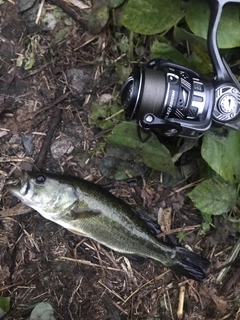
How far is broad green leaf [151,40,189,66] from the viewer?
2.63m

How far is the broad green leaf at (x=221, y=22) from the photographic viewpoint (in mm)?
2607

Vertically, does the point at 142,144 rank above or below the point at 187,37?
below

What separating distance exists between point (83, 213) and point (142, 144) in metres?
0.46

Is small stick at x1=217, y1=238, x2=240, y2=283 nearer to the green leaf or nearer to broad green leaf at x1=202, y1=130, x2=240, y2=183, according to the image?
broad green leaf at x1=202, y1=130, x2=240, y2=183

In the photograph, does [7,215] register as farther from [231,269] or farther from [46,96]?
[231,269]

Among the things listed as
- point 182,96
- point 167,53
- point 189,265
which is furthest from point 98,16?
point 189,265

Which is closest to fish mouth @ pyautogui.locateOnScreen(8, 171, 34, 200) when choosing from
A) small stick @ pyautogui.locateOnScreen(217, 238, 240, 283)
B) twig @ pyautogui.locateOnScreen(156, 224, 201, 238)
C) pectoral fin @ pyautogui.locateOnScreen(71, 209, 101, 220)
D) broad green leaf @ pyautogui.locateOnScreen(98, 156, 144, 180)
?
pectoral fin @ pyautogui.locateOnScreen(71, 209, 101, 220)

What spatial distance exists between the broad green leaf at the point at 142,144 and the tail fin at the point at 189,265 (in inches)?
18.5

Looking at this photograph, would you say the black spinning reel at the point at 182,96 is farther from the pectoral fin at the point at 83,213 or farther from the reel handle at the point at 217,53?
the pectoral fin at the point at 83,213

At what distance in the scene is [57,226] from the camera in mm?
2816

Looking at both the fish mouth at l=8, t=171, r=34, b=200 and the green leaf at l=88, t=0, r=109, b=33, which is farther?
the green leaf at l=88, t=0, r=109, b=33

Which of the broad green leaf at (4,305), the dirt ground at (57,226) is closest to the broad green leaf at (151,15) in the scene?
the dirt ground at (57,226)

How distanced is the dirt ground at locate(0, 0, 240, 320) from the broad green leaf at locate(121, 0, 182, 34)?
11.7 inches

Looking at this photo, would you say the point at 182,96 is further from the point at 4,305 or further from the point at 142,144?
the point at 4,305
